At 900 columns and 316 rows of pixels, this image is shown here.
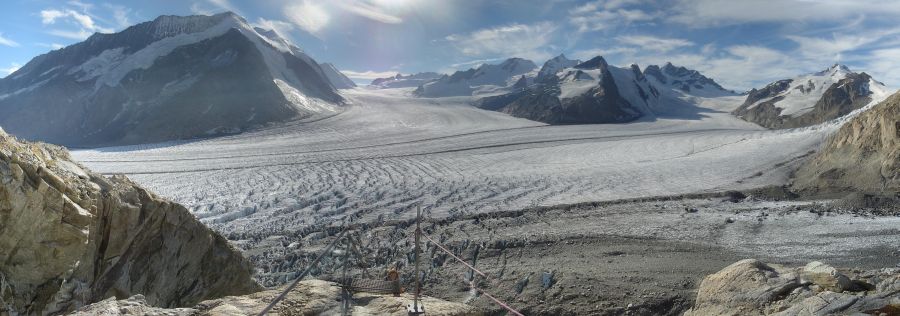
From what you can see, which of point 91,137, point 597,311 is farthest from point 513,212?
point 91,137

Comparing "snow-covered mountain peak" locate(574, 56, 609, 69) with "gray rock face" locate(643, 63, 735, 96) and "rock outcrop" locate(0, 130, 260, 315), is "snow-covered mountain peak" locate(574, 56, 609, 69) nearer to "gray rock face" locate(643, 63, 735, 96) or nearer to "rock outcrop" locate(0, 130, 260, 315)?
"gray rock face" locate(643, 63, 735, 96)

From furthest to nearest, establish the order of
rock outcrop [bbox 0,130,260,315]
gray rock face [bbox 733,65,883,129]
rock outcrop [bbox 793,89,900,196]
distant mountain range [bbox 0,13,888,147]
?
gray rock face [bbox 733,65,883,129] < distant mountain range [bbox 0,13,888,147] < rock outcrop [bbox 793,89,900,196] < rock outcrop [bbox 0,130,260,315]

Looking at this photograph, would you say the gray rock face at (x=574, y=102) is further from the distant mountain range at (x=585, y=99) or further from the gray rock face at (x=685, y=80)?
the gray rock face at (x=685, y=80)

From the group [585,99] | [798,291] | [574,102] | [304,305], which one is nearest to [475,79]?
[585,99]

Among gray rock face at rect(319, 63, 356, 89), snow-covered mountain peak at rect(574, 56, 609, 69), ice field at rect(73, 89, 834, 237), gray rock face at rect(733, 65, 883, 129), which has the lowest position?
ice field at rect(73, 89, 834, 237)

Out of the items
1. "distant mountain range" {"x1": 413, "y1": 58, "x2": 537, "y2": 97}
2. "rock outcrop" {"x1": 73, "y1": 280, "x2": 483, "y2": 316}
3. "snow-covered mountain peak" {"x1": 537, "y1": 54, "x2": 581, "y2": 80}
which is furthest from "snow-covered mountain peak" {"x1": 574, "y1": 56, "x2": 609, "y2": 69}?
"rock outcrop" {"x1": 73, "y1": 280, "x2": 483, "y2": 316}

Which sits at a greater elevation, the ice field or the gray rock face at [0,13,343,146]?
the gray rock face at [0,13,343,146]
